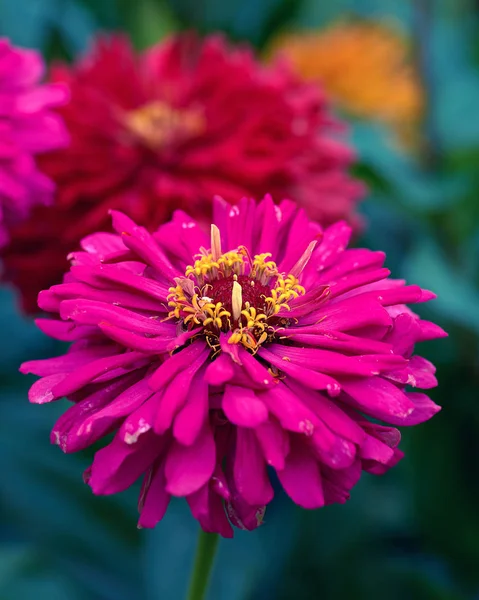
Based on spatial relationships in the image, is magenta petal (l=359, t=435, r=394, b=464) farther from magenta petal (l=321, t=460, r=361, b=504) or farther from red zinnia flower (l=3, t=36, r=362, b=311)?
red zinnia flower (l=3, t=36, r=362, b=311)

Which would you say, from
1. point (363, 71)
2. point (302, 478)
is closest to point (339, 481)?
point (302, 478)

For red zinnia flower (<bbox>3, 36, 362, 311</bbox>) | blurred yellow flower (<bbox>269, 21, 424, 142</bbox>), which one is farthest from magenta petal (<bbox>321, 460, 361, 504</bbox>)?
blurred yellow flower (<bbox>269, 21, 424, 142</bbox>)

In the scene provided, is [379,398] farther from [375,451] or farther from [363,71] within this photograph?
[363,71]

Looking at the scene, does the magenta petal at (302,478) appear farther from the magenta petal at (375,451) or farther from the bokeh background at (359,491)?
the bokeh background at (359,491)

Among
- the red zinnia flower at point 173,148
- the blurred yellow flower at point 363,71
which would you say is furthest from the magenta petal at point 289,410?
the blurred yellow flower at point 363,71

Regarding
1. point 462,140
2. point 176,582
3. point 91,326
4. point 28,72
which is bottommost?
point 176,582

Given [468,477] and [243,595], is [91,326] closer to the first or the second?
[243,595]

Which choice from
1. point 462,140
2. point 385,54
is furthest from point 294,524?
point 385,54
